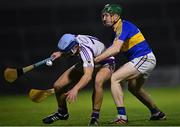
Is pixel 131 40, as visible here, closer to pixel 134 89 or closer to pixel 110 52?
pixel 110 52

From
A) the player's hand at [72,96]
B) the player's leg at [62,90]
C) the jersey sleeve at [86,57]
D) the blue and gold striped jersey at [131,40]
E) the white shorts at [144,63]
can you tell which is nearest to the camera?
the player's hand at [72,96]

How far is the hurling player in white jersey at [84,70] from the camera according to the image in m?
11.9

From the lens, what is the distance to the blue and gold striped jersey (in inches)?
493

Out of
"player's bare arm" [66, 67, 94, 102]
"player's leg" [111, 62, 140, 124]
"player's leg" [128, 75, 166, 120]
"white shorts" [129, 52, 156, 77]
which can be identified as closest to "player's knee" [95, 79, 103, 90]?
"player's leg" [111, 62, 140, 124]

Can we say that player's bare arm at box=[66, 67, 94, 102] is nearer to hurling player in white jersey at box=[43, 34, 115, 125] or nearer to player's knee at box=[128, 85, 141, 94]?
hurling player in white jersey at box=[43, 34, 115, 125]

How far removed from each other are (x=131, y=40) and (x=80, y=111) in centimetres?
412

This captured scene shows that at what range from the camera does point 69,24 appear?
2886 centimetres

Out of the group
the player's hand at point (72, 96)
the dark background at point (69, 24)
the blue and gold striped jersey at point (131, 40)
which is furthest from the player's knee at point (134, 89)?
the dark background at point (69, 24)

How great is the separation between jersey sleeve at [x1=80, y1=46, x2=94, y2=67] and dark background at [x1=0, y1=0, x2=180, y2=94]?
1509 centimetres

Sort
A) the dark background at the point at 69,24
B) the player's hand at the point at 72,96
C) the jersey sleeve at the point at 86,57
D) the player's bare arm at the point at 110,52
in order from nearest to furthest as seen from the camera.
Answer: the player's hand at the point at 72,96, the jersey sleeve at the point at 86,57, the player's bare arm at the point at 110,52, the dark background at the point at 69,24

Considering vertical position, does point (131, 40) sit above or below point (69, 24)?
below

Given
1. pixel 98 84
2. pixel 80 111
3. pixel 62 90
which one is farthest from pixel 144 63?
pixel 80 111

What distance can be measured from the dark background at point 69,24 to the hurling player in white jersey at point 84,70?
14.2 m

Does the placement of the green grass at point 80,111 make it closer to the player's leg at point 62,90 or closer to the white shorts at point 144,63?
the player's leg at point 62,90
